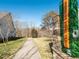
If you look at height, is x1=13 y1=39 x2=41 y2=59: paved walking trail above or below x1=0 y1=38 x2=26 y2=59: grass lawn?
below

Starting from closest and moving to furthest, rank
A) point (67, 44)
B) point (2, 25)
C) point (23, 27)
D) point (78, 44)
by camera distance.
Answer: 1. point (78, 44)
2. point (67, 44)
3. point (2, 25)
4. point (23, 27)

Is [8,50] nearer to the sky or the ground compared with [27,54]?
nearer to the sky

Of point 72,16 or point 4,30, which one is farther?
point 4,30

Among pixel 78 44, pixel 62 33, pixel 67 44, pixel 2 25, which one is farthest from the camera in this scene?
pixel 2 25

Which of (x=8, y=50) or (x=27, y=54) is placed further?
(x=8, y=50)

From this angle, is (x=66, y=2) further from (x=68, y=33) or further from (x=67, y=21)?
(x=68, y=33)

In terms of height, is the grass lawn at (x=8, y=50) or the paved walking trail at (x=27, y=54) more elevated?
the grass lawn at (x=8, y=50)

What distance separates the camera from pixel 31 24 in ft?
268

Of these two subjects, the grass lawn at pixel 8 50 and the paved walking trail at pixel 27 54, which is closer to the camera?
the paved walking trail at pixel 27 54

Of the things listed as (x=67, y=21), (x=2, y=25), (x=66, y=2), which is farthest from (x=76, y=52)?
(x=2, y=25)

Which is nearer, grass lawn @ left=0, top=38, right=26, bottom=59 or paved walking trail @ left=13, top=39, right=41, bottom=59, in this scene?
paved walking trail @ left=13, top=39, right=41, bottom=59

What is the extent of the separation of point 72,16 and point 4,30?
127ft

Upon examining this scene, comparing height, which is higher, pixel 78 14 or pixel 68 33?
pixel 78 14

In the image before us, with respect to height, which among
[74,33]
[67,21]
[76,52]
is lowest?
[76,52]
